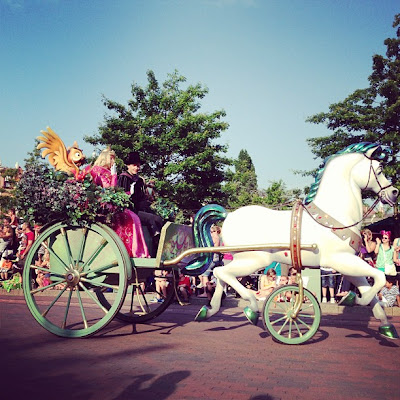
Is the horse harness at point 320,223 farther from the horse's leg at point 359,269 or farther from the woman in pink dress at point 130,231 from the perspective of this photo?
the woman in pink dress at point 130,231

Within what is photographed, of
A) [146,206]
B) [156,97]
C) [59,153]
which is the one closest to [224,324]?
[146,206]

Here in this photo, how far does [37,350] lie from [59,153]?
2.55 m

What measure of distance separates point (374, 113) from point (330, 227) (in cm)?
1750

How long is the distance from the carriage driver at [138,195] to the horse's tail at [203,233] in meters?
0.72

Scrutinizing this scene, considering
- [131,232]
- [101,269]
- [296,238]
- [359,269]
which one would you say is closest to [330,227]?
[296,238]

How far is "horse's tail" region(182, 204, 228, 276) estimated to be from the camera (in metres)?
6.26

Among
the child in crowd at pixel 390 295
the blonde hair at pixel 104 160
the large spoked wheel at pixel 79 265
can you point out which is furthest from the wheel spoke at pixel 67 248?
the child in crowd at pixel 390 295

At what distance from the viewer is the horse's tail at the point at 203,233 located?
6258 millimetres

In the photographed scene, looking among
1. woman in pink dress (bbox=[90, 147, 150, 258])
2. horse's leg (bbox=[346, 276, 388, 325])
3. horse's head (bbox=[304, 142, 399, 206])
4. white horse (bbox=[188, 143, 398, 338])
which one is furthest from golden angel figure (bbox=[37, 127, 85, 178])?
horse's leg (bbox=[346, 276, 388, 325])

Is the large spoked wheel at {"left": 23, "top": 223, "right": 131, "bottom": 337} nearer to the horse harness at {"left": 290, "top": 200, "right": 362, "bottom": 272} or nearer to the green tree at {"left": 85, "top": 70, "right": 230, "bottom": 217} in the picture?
the horse harness at {"left": 290, "top": 200, "right": 362, "bottom": 272}

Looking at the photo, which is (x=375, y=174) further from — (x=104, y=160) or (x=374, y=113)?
(x=374, y=113)

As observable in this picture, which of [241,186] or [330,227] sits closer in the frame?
[330,227]

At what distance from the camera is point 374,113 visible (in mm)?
21156

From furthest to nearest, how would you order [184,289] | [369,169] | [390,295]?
1. [184,289]
2. [390,295]
3. [369,169]
